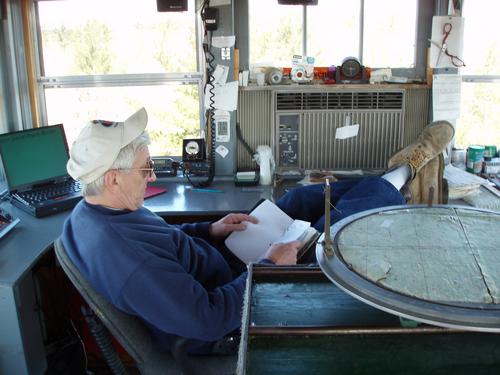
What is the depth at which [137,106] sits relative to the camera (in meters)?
2.94

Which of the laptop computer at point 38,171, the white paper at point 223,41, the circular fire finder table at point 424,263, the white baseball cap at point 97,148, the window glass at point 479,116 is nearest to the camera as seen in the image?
the circular fire finder table at point 424,263

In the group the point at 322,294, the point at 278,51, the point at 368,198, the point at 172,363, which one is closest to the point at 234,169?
the point at 278,51

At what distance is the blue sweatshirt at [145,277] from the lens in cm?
134

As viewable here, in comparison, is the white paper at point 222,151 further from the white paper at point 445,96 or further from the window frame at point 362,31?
the white paper at point 445,96

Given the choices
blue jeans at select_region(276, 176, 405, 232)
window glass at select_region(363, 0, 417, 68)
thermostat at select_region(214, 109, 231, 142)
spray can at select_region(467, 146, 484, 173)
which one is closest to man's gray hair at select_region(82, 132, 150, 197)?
blue jeans at select_region(276, 176, 405, 232)

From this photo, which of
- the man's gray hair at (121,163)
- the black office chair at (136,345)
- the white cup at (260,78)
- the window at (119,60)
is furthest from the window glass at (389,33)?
the black office chair at (136,345)

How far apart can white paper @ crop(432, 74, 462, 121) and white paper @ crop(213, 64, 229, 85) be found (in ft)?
3.68

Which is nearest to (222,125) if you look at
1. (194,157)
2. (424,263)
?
(194,157)

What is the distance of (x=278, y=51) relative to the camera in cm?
282

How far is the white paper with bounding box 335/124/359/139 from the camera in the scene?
281cm

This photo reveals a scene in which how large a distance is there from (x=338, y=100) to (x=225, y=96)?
2.01 feet

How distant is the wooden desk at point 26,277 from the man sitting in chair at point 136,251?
374 mm

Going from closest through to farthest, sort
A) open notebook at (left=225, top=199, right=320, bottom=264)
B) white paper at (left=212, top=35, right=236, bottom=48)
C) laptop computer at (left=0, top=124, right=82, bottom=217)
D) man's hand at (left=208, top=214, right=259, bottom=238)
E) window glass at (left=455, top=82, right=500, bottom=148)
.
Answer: open notebook at (left=225, top=199, right=320, bottom=264) < man's hand at (left=208, top=214, right=259, bottom=238) < laptop computer at (left=0, top=124, right=82, bottom=217) < white paper at (left=212, top=35, right=236, bottom=48) < window glass at (left=455, top=82, right=500, bottom=148)

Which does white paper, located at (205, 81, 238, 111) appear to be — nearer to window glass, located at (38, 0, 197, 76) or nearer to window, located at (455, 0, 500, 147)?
window glass, located at (38, 0, 197, 76)
